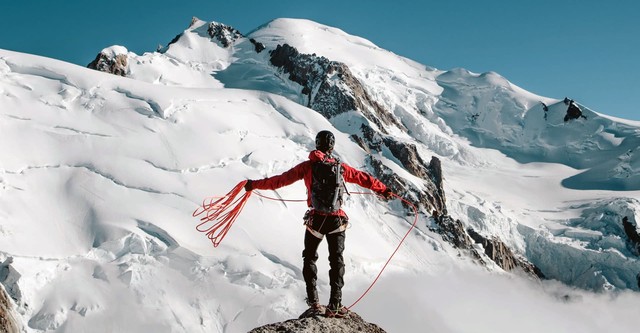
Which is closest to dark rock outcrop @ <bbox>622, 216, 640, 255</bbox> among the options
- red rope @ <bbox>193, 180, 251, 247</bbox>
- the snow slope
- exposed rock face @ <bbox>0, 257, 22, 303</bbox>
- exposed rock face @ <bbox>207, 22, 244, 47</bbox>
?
the snow slope

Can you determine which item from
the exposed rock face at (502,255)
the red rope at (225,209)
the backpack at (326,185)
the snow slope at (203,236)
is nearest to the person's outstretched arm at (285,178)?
the backpack at (326,185)

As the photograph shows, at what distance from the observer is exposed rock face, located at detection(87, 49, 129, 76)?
8075 centimetres

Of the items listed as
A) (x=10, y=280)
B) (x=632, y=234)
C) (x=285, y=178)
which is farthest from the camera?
(x=632, y=234)

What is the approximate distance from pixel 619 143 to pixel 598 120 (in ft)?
26.5

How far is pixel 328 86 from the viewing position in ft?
287

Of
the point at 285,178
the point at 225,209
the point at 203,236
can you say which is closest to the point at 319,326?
the point at 285,178

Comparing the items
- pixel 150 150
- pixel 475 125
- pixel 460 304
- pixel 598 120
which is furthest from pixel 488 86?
pixel 150 150

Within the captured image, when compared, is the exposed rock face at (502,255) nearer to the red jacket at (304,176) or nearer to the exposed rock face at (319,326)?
the red jacket at (304,176)

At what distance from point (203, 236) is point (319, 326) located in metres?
36.3

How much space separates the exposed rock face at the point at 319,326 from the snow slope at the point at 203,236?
1220 inches

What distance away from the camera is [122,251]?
130 ft

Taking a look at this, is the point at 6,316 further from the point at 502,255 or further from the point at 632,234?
the point at 632,234

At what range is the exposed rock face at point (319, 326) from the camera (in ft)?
23.8

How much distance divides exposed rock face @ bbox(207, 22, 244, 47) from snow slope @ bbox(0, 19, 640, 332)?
41.2ft
